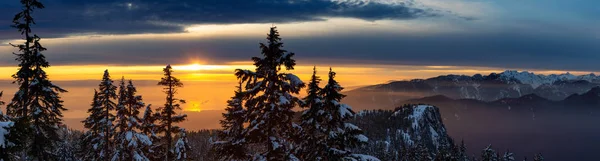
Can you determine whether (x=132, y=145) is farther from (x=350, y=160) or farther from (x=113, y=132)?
(x=350, y=160)

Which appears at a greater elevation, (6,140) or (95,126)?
(6,140)

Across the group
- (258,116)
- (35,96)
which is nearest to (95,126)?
(35,96)

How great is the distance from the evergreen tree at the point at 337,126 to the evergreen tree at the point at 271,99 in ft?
7.66

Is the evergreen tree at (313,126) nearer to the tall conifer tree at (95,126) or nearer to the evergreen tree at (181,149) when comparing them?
the evergreen tree at (181,149)

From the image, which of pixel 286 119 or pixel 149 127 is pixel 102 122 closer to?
pixel 149 127

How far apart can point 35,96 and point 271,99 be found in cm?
1582

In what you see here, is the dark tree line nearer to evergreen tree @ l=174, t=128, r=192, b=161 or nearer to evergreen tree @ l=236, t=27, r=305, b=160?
evergreen tree @ l=236, t=27, r=305, b=160

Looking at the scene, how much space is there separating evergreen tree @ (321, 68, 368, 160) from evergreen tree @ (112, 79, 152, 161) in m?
19.1

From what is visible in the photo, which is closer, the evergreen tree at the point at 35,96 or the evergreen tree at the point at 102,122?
the evergreen tree at the point at 35,96

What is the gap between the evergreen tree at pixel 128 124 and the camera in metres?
39.0

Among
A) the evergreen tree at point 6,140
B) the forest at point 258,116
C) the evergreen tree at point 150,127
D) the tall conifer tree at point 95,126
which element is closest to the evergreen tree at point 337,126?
the forest at point 258,116

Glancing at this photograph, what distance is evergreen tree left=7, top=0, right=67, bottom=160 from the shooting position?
91.9 ft

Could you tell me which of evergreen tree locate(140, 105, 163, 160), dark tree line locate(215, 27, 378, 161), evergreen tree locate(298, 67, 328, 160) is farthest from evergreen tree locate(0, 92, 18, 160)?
evergreen tree locate(140, 105, 163, 160)

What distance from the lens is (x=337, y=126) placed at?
85.7 ft
